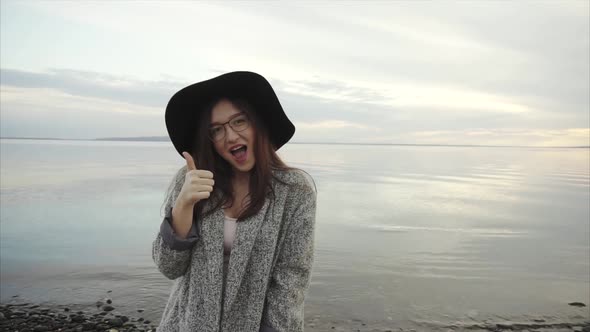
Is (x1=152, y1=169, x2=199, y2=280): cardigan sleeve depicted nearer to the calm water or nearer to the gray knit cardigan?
the gray knit cardigan

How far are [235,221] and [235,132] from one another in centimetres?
49

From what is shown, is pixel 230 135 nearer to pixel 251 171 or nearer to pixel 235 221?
pixel 251 171

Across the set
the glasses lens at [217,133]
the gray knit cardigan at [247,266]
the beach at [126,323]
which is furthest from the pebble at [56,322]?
the glasses lens at [217,133]

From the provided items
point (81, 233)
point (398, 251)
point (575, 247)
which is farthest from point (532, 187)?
point (81, 233)

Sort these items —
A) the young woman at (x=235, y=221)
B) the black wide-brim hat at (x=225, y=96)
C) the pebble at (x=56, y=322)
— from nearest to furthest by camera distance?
the young woman at (x=235, y=221), the black wide-brim hat at (x=225, y=96), the pebble at (x=56, y=322)

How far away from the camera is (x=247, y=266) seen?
228 centimetres

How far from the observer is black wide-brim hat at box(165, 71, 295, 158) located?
2.35 m

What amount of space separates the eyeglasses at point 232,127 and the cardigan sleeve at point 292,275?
50 centimetres

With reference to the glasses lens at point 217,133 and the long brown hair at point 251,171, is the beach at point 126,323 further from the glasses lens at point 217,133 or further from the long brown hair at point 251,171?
the glasses lens at point 217,133

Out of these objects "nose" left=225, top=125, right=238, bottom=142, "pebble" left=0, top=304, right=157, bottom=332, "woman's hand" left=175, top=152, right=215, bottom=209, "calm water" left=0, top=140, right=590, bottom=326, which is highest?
"nose" left=225, top=125, right=238, bottom=142

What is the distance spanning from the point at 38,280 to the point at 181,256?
887 centimetres

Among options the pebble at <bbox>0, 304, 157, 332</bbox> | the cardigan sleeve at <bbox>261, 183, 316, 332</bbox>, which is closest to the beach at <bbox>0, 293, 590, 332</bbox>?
the pebble at <bbox>0, 304, 157, 332</bbox>

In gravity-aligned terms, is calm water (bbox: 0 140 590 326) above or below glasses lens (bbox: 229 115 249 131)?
below

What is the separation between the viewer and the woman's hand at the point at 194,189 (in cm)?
213
